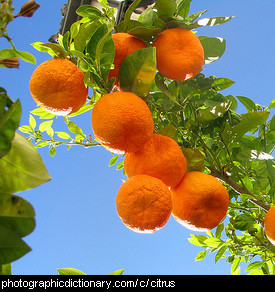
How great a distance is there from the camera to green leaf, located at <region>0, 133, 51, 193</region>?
39 centimetres

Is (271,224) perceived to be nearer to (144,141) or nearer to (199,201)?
(199,201)

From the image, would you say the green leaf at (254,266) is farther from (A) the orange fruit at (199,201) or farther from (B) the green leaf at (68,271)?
(B) the green leaf at (68,271)

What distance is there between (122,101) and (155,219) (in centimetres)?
27

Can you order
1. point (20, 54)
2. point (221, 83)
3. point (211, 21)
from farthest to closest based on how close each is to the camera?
point (221, 83) → point (211, 21) → point (20, 54)

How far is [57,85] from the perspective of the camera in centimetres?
75

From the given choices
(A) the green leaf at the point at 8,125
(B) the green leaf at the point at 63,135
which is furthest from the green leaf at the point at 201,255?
(A) the green leaf at the point at 8,125

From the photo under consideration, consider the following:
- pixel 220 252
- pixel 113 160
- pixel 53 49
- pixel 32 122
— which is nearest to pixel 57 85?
pixel 53 49

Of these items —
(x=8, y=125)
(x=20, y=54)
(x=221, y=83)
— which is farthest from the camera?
(x=221, y=83)

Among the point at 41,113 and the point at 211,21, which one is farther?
the point at 41,113

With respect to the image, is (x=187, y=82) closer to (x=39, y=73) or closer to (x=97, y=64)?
(x=97, y=64)

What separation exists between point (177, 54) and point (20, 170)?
57 centimetres

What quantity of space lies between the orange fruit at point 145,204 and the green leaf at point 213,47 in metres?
0.51

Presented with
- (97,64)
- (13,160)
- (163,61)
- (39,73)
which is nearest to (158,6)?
(163,61)

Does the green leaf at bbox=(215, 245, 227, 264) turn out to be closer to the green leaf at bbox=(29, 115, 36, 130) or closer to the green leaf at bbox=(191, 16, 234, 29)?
the green leaf at bbox=(191, 16, 234, 29)
